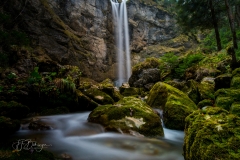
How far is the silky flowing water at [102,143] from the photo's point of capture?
440cm

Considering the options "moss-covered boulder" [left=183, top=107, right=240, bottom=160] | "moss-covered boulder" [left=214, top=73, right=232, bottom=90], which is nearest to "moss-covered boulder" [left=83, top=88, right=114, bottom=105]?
"moss-covered boulder" [left=214, top=73, right=232, bottom=90]

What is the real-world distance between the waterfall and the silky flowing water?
26.2 m

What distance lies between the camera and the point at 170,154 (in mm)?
4559

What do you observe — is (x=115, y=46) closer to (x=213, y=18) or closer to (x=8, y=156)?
(x=213, y=18)

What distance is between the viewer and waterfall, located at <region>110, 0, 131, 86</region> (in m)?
33.4

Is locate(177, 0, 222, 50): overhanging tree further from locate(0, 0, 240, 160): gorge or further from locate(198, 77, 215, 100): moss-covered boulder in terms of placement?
locate(198, 77, 215, 100): moss-covered boulder

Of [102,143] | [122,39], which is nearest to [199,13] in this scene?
[102,143]

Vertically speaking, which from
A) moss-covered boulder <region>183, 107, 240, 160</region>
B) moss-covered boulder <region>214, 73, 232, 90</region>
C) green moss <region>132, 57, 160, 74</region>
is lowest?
moss-covered boulder <region>183, 107, 240, 160</region>

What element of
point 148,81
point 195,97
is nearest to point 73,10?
point 148,81

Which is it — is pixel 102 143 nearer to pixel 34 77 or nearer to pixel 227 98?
pixel 227 98

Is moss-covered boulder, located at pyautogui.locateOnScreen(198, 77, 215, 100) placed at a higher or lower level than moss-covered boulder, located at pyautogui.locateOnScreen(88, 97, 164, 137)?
higher

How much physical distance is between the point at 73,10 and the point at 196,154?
3058cm

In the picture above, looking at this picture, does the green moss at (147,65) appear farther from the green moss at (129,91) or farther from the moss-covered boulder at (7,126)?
the moss-covered boulder at (7,126)

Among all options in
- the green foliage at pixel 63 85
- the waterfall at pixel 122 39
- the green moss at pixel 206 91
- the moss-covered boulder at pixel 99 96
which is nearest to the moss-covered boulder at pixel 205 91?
the green moss at pixel 206 91
